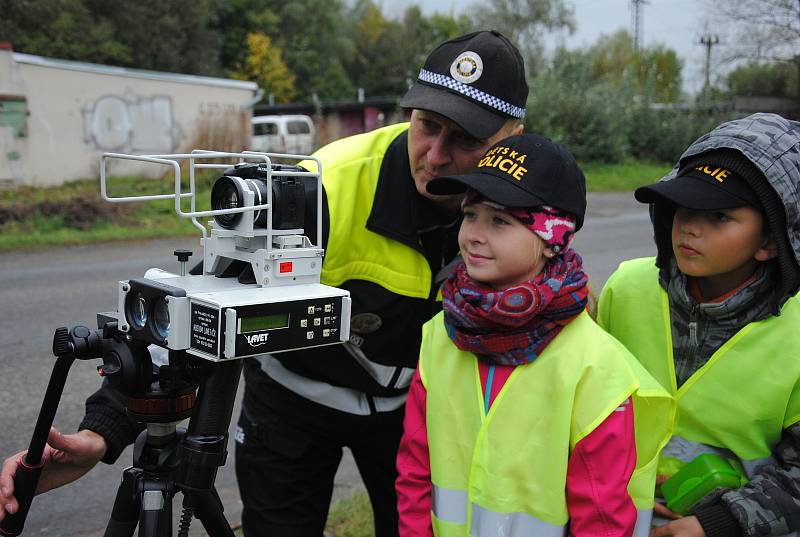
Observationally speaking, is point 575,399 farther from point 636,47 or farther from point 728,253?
point 636,47

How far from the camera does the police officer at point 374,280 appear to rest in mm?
2197

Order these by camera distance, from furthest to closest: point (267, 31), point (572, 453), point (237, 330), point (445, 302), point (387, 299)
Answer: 1. point (267, 31)
2. point (387, 299)
3. point (445, 302)
4. point (572, 453)
5. point (237, 330)

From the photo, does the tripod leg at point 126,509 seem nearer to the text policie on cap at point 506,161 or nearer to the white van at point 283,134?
the text policie on cap at point 506,161

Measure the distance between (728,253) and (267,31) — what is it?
4502 cm

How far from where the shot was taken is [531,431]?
1.84m

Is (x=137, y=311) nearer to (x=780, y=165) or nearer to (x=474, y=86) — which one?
(x=474, y=86)

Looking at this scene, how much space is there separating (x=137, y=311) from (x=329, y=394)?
851 mm

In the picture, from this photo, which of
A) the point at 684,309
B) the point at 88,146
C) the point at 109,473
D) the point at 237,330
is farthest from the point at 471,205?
the point at 88,146

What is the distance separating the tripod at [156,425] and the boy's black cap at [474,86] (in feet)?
2.96

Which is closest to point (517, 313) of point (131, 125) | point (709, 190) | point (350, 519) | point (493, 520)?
point (493, 520)

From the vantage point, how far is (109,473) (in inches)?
159

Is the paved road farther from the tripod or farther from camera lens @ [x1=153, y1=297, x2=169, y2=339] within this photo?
camera lens @ [x1=153, y1=297, x2=169, y2=339]

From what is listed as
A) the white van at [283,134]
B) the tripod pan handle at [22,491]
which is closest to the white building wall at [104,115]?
the white van at [283,134]

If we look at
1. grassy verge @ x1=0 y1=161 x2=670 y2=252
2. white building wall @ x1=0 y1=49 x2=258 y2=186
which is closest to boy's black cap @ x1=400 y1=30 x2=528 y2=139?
grassy verge @ x1=0 y1=161 x2=670 y2=252
